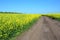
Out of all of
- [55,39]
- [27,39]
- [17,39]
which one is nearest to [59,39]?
[55,39]

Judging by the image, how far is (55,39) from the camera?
13.7 m

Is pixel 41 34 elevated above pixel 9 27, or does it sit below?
below

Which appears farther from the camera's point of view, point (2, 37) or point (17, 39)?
point (17, 39)

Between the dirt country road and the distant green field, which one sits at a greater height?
the distant green field

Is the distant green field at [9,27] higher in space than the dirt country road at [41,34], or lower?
higher

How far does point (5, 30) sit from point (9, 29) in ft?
4.37

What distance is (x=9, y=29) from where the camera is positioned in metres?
15.7

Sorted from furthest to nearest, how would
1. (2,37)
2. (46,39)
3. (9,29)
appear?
(9,29), (46,39), (2,37)

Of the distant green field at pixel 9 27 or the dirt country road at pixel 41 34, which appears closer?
the distant green field at pixel 9 27

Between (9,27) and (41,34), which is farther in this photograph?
(41,34)

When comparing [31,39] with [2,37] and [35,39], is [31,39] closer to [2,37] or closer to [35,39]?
[35,39]

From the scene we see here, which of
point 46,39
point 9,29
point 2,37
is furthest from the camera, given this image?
point 9,29

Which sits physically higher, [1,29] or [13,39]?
[1,29]

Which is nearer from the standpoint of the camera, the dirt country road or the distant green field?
the distant green field
